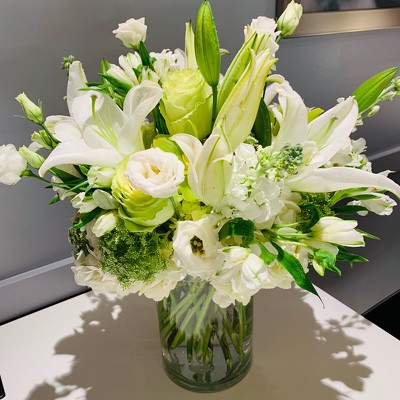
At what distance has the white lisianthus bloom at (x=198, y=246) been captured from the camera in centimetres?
52

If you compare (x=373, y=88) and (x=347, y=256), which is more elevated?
(x=373, y=88)

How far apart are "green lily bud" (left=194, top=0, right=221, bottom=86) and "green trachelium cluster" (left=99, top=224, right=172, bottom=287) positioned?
0.20m

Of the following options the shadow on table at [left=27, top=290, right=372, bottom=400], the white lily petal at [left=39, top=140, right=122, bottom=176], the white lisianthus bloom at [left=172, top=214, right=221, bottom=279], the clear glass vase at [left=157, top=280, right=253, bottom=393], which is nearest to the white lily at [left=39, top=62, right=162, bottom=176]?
the white lily petal at [left=39, top=140, right=122, bottom=176]

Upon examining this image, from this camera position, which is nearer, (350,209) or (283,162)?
(283,162)

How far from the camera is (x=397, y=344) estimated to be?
820 mm

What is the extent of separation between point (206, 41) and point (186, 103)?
0.07 m

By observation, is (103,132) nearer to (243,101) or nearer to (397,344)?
(243,101)

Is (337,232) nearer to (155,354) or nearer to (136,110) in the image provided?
(136,110)

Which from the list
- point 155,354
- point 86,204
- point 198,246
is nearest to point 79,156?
point 86,204

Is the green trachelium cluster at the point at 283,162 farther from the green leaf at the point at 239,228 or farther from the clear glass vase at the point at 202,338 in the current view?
the clear glass vase at the point at 202,338

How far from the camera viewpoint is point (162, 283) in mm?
618

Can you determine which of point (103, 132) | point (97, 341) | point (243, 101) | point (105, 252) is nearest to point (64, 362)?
point (97, 341)

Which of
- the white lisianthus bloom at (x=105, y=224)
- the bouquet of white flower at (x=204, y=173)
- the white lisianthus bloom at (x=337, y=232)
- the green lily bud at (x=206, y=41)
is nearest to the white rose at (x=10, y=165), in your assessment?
the bouquet of white flower at (x=204, y=173)

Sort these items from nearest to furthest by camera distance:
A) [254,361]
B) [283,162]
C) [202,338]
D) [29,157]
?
1. [283,162]
2. [29,157]
3. [202,338]
4. [254,361]
